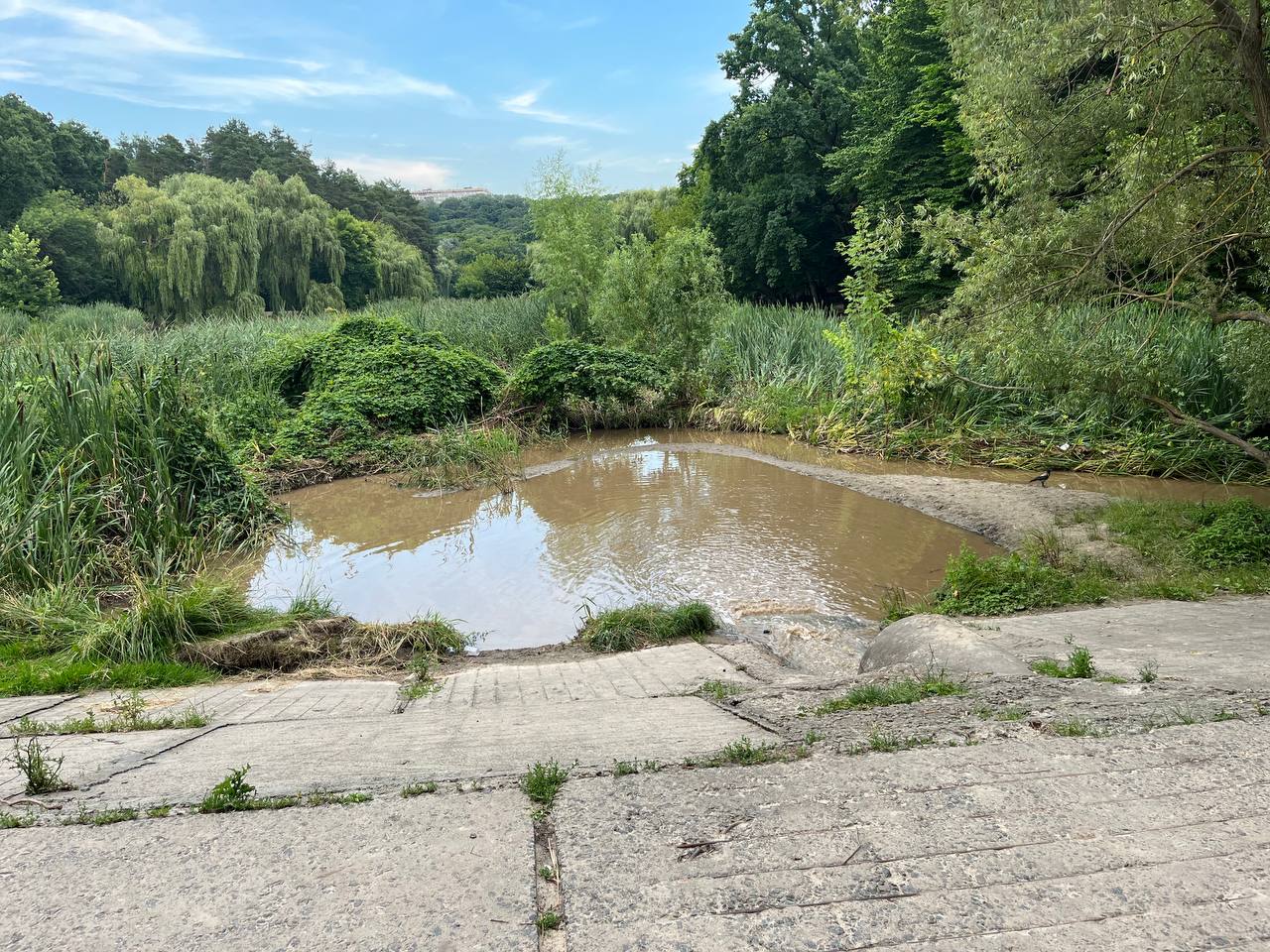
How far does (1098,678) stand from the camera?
11.2 feet

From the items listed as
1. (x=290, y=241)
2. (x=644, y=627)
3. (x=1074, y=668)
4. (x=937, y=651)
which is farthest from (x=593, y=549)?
(x=290, y=241)

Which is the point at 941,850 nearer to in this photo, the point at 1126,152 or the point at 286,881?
the point at 286,881

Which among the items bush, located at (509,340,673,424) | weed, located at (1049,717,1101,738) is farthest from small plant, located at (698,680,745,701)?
bush, located at (509,340,673,424)

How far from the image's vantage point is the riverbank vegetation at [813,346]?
6.21 m

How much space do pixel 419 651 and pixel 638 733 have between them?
3.15m

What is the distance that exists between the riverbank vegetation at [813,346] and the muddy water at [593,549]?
32.0 inches

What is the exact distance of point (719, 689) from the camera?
3.89 metres

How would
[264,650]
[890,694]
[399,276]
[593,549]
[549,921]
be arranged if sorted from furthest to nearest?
[399,276]
[593,549]
[264,650]
[890,694]
[549,921]

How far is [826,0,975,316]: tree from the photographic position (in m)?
22.9

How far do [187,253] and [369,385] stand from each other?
1901cm

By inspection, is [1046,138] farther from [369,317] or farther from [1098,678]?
[369,317]

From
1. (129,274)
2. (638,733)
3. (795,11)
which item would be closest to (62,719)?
(638,733)

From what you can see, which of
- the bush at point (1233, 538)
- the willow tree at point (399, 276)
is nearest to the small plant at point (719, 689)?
the bush at point (1233, 538)

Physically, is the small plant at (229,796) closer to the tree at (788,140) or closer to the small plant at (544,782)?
the small plant at (544,782)
